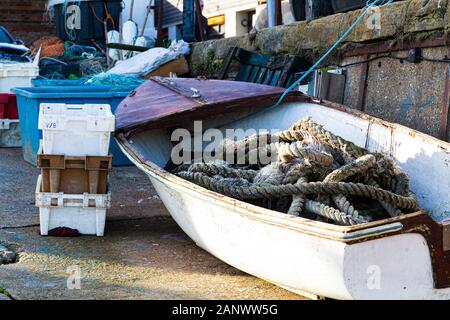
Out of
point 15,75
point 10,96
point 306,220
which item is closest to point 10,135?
point 10,96

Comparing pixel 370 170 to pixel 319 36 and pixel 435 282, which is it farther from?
pixel 319 36

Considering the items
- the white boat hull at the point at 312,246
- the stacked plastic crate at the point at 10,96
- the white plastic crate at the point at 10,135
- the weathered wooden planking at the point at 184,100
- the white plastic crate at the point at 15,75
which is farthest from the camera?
the white plastic crate at the point at 15,75

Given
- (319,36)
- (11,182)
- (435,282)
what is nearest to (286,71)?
(319,36)

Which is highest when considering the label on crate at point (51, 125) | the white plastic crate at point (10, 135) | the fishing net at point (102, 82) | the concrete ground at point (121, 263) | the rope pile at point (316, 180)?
the fishing net at point (102, 82)

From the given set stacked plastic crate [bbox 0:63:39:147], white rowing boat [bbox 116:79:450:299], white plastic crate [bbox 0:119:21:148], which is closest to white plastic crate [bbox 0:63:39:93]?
stacked plastic crate [bbox 0:63:39:147]

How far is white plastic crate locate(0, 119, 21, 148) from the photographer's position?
9070 millimetres

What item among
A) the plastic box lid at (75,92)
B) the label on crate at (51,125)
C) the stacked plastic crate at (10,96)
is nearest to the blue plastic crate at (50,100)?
the plastic box lid at (75,92)

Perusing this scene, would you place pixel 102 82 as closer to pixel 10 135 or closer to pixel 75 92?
pixel 75 92

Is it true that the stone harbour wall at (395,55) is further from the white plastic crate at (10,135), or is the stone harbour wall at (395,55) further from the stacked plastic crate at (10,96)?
the white plastic crate at (10,135)

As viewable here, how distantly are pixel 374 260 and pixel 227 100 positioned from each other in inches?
119

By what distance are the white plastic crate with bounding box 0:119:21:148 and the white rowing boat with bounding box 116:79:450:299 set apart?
292 cm

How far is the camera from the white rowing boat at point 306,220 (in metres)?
3.46

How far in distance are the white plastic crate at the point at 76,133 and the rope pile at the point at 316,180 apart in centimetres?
69

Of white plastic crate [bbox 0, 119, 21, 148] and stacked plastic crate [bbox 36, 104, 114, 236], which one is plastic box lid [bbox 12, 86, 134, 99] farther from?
stacked plastic crate [bbox 36, 104, 114, 236]
